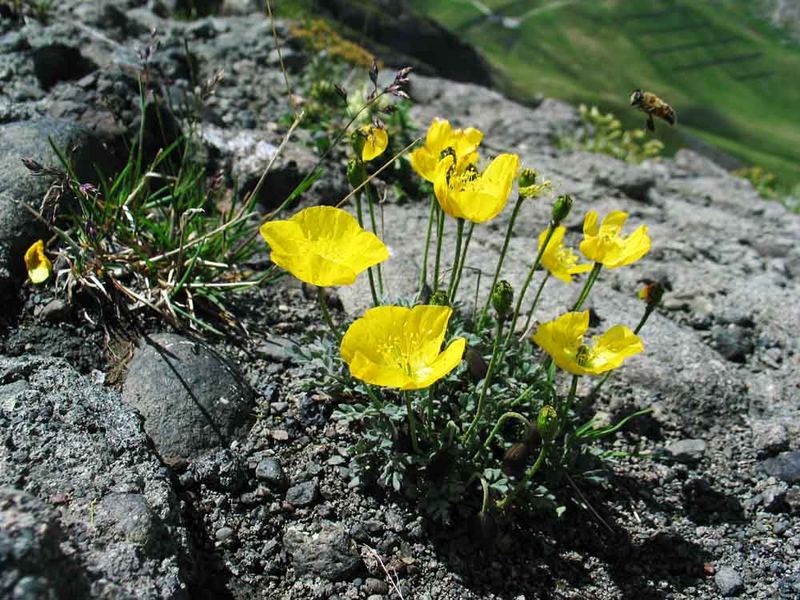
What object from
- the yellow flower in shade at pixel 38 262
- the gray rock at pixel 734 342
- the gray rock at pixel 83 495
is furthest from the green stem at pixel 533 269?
the yellow flower in shade at pixel 38 262

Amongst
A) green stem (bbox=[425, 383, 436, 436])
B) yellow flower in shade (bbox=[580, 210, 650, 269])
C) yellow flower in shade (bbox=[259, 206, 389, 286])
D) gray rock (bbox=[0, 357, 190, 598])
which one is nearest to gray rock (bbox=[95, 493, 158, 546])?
gray rock (bbox=[0, 357, 190, 598])

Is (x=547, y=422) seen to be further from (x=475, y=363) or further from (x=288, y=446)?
(x=288, y=446)

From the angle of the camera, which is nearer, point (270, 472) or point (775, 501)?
point (270, 472)

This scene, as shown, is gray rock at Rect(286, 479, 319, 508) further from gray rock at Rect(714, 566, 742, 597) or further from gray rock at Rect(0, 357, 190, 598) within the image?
gray rock at Rect(714, 566, 742, 597)

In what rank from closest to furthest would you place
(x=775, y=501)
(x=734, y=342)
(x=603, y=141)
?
(x=775, y=501) < (x=734, y=342) < (x=603, y=141)

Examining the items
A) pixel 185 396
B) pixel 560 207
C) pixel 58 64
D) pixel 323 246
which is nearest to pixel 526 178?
pixel 560 207

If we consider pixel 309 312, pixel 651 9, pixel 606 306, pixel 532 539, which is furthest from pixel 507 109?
pixel 651 9

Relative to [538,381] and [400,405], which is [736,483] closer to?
Answer: [538,381]
